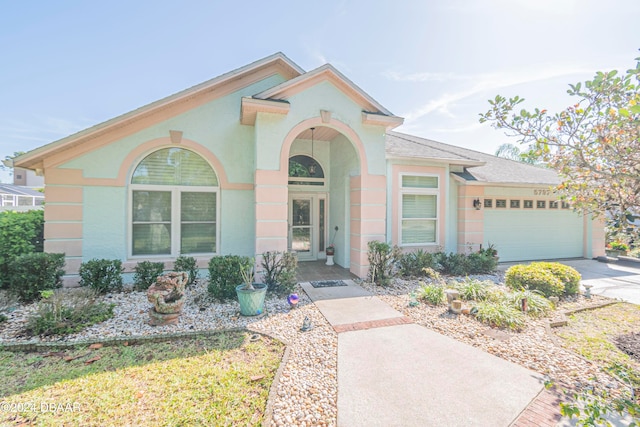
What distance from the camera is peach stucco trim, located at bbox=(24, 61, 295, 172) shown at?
6.82 metres

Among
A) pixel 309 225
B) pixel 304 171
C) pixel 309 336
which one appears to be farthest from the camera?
pixel 309 225

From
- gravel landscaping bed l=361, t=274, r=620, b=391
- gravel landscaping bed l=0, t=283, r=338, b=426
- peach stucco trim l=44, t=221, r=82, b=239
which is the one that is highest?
peach stucco trim l=44, t=221, r=82, b=239

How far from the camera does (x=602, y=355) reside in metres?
4.04

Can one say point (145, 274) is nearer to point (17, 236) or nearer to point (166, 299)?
point (166, 299)

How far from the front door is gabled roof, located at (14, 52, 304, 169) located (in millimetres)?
4627

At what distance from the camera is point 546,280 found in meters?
6.58

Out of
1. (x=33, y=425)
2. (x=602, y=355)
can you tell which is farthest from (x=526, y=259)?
(x=33, y=425)

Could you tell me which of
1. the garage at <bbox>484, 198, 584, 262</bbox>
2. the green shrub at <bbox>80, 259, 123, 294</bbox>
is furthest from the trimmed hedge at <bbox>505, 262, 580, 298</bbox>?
the green shrub at <bbox>80, 259, 123, 294</bbox>

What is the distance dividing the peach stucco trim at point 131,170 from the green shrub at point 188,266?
7.70 feet

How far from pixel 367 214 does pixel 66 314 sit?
721 cm

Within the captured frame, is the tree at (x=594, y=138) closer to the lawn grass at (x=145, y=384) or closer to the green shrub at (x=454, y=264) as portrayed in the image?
the green shrub at (x=454, y=264)

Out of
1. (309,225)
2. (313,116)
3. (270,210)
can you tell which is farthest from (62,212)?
(309,225)

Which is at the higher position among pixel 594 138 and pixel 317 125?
pixel 317 125

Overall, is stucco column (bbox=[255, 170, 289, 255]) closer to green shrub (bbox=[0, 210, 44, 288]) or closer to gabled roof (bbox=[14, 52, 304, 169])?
gabled roof (bbox=[14, 52, 304, 169])
